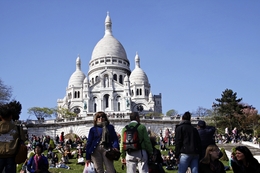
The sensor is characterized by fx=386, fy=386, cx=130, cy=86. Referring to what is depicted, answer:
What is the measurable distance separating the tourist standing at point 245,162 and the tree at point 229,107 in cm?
4017

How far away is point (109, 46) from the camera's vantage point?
299ft

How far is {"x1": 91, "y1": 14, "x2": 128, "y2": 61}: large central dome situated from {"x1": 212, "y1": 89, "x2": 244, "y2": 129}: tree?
40911 mm

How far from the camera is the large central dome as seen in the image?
8956 cm

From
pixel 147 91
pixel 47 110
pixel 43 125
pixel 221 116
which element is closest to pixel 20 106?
pixel 43 125

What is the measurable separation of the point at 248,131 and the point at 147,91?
132 feet

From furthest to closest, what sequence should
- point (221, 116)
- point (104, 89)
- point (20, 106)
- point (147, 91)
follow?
point (147, 91) → point (104, 89) → point (20, 106) → point (221, 116)

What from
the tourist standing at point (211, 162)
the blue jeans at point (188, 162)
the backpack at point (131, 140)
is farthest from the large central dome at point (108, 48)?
the tourist standing at point (211, 162)

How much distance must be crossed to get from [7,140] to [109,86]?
6869 centimetres

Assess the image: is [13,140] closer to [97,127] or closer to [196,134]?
[97,127]

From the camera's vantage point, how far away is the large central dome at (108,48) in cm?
8956

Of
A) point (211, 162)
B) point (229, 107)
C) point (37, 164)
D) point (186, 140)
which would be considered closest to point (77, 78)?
point (229, 107)

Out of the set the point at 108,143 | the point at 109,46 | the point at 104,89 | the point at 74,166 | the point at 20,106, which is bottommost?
the point at 74,166

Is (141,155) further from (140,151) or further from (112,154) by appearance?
(112,154)

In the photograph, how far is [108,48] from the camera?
9075cm
